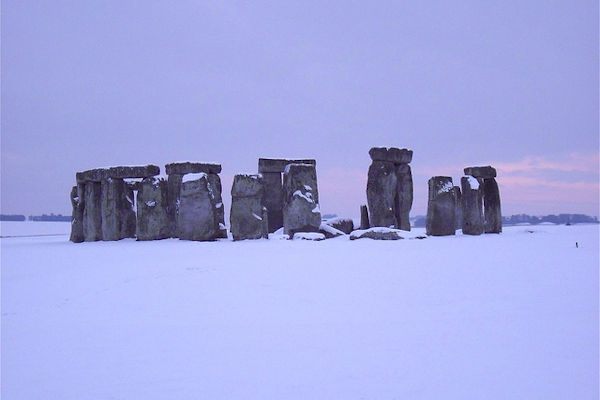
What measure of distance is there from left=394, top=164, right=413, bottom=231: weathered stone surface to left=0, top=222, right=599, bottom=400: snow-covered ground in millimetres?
8148

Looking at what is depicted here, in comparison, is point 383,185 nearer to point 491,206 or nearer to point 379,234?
point 379,234

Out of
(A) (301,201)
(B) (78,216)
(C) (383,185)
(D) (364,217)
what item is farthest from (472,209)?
(B) (78,216)

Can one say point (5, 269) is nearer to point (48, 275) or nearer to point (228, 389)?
point (48, 275)

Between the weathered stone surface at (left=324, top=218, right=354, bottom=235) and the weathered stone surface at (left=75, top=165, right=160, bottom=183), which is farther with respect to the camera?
the weathered stone surface at (left=324, top=218, right=354, bottom=235)

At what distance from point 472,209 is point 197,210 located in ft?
24.9

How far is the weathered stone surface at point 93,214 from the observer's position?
A: 13109mm

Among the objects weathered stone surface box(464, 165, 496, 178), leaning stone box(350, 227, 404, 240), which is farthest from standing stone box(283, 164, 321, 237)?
weathered stone surface box(464, 165, 496, 178)

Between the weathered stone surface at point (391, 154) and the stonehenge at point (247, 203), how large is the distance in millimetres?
27

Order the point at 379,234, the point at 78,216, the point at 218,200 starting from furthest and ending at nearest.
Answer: the point at 78,216
the point at 218,200
the point at 379,234

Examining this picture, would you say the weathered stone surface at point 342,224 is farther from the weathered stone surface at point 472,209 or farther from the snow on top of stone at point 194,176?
the snow on top of stone at point 194,176

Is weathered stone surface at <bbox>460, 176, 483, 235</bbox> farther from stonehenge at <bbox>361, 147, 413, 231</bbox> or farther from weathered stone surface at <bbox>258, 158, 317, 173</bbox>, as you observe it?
weathered stone surface at <bbox>258, 158, 317, 173</bbox>

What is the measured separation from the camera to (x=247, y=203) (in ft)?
38.1

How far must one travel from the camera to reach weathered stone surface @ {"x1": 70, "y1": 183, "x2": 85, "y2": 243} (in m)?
13.2

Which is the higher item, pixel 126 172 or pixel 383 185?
pixel 126 172
